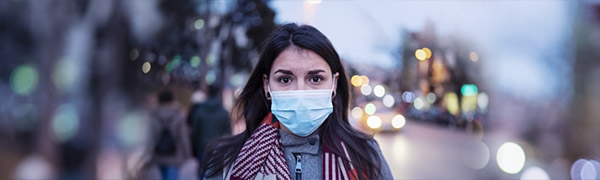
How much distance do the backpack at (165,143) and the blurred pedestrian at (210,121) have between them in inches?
11.4

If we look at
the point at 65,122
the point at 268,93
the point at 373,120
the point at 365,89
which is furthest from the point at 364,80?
the point at 65,122

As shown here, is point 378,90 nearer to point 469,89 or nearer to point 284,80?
point 284,80

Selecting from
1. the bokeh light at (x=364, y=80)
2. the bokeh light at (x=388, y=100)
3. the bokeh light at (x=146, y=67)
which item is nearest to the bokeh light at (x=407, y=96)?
the bokeh light at (x=388, y=100)

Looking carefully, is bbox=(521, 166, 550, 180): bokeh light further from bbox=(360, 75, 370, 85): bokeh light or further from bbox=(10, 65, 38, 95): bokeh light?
bbox=(10, 65, 38, 95): bokeh light

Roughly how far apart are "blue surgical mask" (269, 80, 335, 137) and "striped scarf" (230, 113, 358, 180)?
6cm

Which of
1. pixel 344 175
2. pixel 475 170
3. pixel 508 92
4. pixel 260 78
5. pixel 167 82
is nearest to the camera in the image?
pixel 344 175

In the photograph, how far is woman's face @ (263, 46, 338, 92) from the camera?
4.92ft

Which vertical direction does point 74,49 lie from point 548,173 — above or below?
above

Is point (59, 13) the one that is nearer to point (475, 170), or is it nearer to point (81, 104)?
point (81, 104)

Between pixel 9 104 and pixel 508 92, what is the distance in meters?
7.02

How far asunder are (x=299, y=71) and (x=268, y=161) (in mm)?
286

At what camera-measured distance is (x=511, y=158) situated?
8477 mm

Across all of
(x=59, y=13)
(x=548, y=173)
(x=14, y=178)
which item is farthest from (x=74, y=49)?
(x=548, y=173)

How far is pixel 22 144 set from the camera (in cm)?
580
